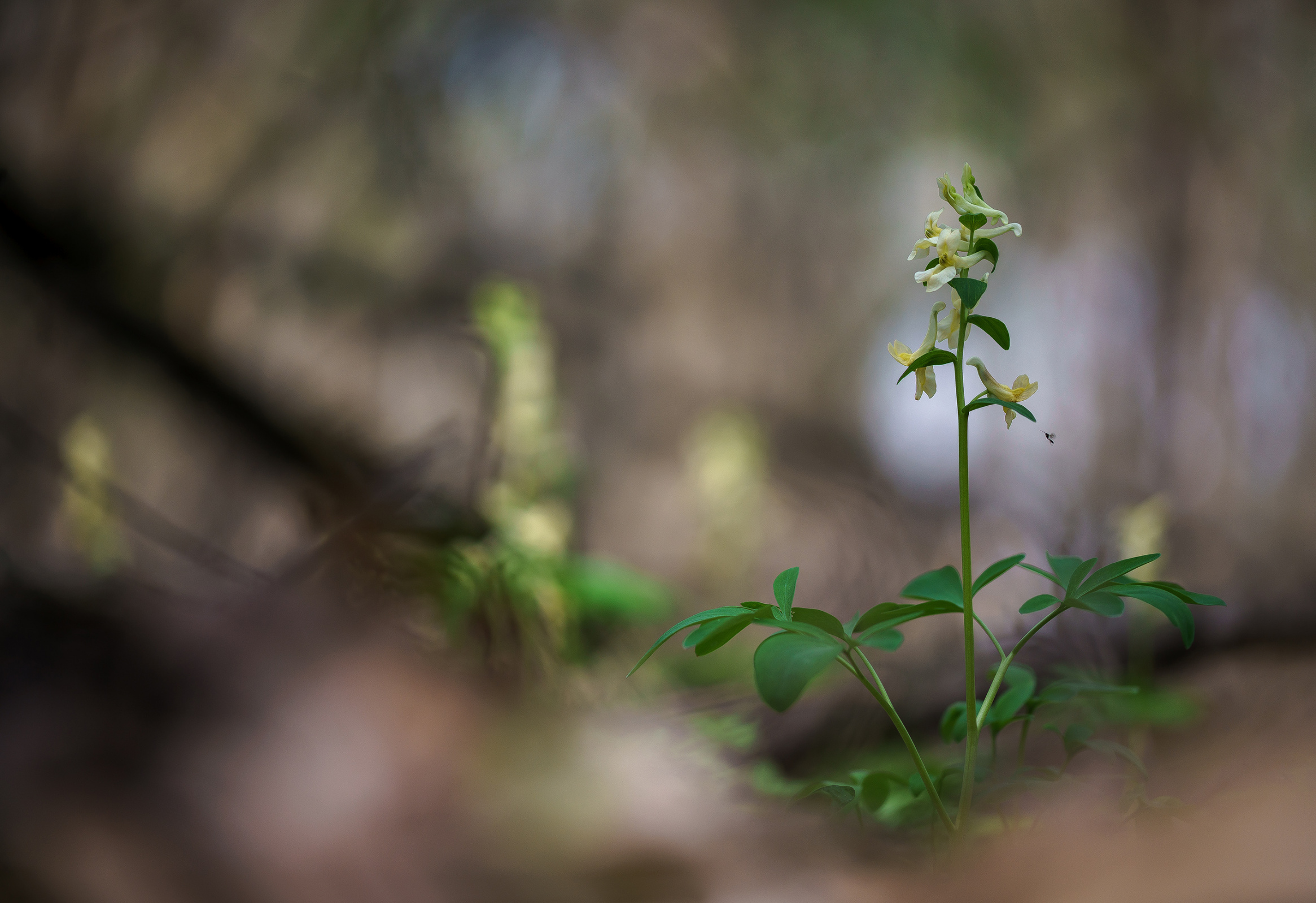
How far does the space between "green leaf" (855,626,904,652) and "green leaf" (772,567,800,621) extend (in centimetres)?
3

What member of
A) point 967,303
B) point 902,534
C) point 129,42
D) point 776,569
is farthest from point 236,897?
point 129,42

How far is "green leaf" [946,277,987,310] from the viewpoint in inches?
12.4

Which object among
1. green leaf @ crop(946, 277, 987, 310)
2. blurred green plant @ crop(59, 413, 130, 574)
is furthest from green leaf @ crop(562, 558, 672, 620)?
green leaf @ crop(946, 277, 987, 310)

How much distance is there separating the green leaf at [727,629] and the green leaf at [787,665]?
1cm

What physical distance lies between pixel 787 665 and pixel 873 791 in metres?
0.12

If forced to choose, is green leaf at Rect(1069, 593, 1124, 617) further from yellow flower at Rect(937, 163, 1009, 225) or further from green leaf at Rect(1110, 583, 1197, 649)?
yellow flower at Rect(937, 163, 1009, 225)

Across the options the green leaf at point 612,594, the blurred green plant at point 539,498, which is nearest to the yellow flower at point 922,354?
the blurred green plant at point 539,498

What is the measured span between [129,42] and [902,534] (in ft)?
7.42

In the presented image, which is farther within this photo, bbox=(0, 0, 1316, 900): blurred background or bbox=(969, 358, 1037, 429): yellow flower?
bbox=(0, 0, 1316, 900): blurred background

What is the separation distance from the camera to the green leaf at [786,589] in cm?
33

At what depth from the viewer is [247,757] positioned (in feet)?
0.67

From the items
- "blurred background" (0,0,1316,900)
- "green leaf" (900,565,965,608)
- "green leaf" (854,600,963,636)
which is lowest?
"green leaf" (854,600,963,636)

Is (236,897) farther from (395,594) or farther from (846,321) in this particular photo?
(846,321)

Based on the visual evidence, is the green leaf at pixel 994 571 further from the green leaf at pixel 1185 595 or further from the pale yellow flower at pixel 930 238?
the pale yellow flower at pixel 930 238
